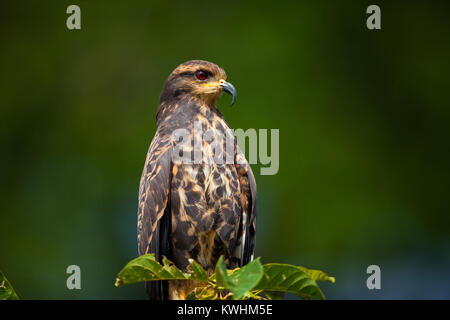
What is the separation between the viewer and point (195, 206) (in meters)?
3.98

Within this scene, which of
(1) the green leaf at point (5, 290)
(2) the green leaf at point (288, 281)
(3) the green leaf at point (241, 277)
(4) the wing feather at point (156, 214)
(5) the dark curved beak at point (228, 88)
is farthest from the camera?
(5) the dark curved beak at point (228, 88)

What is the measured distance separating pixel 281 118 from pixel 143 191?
4.45 m

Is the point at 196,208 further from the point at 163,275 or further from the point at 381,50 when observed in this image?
the point at 381,50

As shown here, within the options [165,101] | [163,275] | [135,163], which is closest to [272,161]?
[135,163]

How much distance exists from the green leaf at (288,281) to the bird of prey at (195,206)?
1.64 m

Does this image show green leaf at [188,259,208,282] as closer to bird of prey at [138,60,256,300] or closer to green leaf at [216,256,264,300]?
green leaf at [216,256,264,300]

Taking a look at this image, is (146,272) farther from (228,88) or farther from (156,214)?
(228,88)

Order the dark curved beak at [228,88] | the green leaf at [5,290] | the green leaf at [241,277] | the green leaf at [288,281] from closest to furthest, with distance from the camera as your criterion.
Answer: the green leaf at [241,277], the green leaf at [5,290], the green leaf at [288,281], the dark curved beak at [228,88]

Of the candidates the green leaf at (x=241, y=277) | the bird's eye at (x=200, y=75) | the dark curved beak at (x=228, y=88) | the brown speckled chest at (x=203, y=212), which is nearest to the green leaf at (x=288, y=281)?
the green leaf at (x=241, y=277)

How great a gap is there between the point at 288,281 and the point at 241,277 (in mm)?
357

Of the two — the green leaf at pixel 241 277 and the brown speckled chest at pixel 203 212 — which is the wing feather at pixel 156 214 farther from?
the green leaf at pixel 241 277

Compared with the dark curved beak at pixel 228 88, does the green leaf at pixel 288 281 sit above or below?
below

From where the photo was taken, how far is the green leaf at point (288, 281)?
230 cm

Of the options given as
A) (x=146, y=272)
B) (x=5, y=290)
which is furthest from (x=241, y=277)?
(x=5, y=290)
